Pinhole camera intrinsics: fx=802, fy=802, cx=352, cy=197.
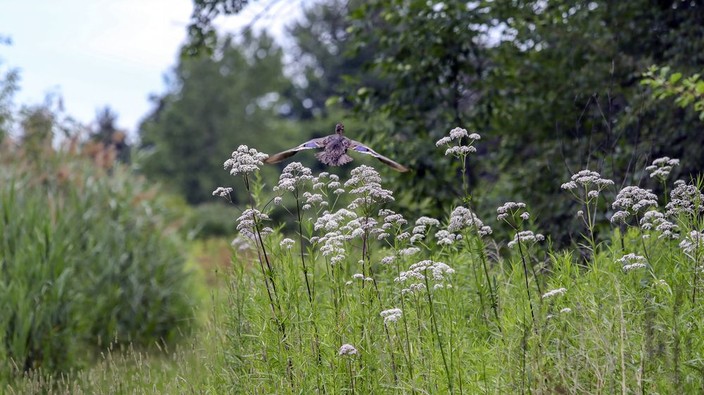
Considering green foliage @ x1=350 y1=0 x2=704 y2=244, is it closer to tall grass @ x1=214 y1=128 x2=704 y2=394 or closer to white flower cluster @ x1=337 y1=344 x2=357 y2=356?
tall grass @ x1=214 y1=128 x2=704 y2=394

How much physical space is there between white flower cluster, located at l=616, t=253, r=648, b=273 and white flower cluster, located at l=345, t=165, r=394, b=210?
4.09 feet

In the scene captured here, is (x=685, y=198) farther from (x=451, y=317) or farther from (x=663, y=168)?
(x=451, y=317)

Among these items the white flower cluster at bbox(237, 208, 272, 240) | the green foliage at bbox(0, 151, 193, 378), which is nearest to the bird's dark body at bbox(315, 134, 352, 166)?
the white flower cluster at bbox(237, 208, 272, 240)

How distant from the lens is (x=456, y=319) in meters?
4.50

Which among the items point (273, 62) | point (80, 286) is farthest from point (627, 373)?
point (273, 62)

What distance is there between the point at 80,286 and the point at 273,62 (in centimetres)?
3159

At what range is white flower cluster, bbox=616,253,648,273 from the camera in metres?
4.03

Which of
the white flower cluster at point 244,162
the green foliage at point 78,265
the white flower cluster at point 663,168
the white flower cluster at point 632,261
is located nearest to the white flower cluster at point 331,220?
the white flower cluster at point 244,162

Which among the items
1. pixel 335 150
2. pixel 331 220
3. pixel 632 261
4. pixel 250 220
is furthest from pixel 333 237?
pixel 632 261

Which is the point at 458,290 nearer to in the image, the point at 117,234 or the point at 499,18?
the point at 499,18

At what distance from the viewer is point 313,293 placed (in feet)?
15.2

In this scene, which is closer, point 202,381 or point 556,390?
point 556,390

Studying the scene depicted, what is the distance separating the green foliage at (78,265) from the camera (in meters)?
7.45

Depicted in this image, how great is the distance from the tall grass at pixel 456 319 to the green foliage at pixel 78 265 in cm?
269
